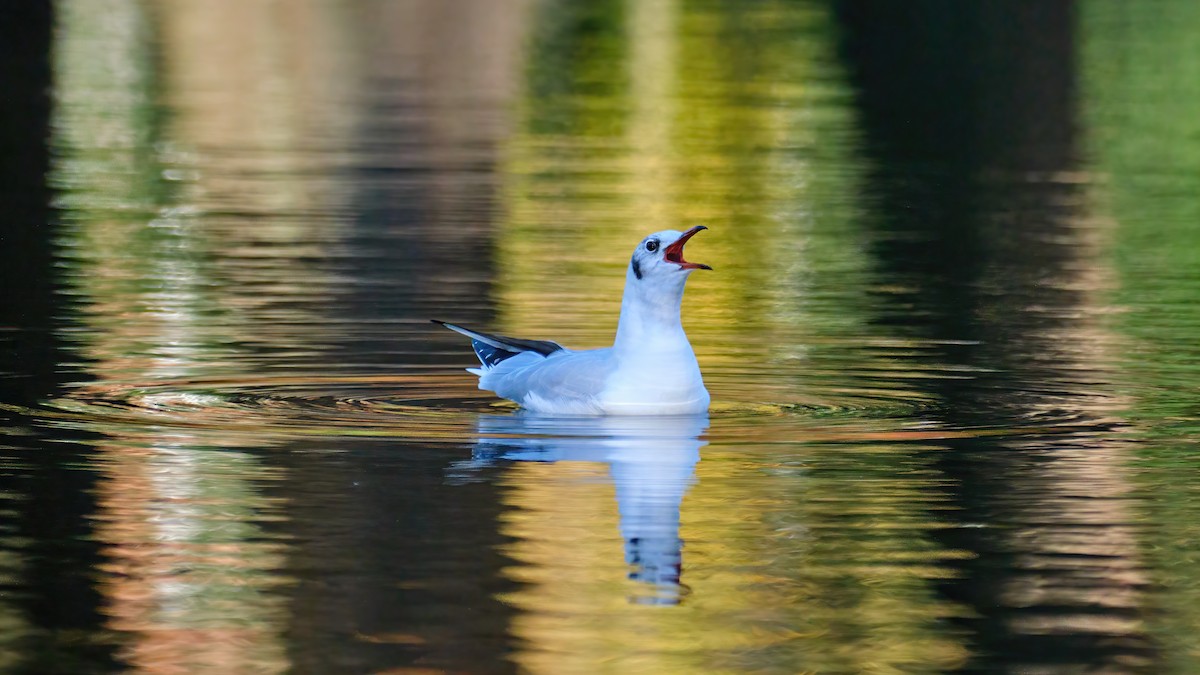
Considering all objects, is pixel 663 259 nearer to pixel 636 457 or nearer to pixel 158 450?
pixel 636 457

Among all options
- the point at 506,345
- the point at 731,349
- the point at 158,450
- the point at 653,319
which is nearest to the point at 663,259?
the point at 653,319

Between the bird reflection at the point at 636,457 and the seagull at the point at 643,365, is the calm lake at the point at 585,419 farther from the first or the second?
the seagull at the point at 643,365

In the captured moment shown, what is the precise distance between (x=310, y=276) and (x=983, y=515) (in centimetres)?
1013

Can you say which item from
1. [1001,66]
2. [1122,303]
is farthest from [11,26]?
[1122,303]

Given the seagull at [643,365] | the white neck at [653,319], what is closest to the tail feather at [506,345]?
the seagull at [643,365]

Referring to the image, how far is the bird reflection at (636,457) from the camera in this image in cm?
966

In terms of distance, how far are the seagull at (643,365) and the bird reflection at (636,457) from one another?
0.08 metres

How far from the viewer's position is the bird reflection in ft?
31.7

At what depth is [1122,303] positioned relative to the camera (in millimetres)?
18859

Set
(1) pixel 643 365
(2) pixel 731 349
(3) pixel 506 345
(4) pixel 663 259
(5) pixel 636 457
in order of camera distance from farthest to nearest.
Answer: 1. (2) pixel 731 349
2. (3) pixel 506 345
3. (4) pixel 663 259
4. (1) pixel 643 365
5. (5) pixel 636 457

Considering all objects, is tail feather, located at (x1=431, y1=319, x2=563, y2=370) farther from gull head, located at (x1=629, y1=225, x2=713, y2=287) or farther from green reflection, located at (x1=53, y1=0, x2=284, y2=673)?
green reflection, located at (x1=53, y1=0, x2=284, y2=673)

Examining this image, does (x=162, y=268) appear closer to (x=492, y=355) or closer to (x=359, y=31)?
(x=492, y=355)

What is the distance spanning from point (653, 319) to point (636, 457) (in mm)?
1223

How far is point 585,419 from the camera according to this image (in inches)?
506
